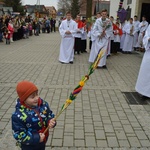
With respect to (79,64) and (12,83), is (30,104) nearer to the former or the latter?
(12,83)

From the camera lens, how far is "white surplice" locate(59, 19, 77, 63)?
370 inches

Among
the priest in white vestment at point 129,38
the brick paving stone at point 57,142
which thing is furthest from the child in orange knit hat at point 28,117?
the priest in white vestment at point 129,38

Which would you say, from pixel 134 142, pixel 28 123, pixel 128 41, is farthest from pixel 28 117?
pixel 128 41

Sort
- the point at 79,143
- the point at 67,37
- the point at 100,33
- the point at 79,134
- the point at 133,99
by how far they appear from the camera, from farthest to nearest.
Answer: the point at 67,37 < the point at 100,33 < the point at 133,99 < the point at 79,134 < the point at 79,143

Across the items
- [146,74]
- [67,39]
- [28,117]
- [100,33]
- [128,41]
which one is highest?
[100,33]

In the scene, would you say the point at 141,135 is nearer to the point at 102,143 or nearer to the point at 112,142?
the point at 112,142

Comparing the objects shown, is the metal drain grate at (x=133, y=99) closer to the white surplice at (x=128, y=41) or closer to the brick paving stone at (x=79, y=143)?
the brick paving stone at (x=79, y=143)

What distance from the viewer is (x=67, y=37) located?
9539mm

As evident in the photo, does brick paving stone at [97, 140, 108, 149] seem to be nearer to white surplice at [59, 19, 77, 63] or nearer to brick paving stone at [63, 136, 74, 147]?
brick paving stone at [63, 136, 74, 147]

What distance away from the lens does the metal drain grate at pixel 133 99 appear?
16.9ft

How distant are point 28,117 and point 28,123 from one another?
0.22 feet

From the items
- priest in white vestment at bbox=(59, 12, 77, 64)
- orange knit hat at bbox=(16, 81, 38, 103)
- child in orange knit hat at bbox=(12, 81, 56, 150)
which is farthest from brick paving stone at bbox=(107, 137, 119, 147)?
priest in white vestment at bbox=(59, 12, 77, 64)

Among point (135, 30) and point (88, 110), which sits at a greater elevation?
point (135, 30)

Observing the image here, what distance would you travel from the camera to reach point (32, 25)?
79.9ft
